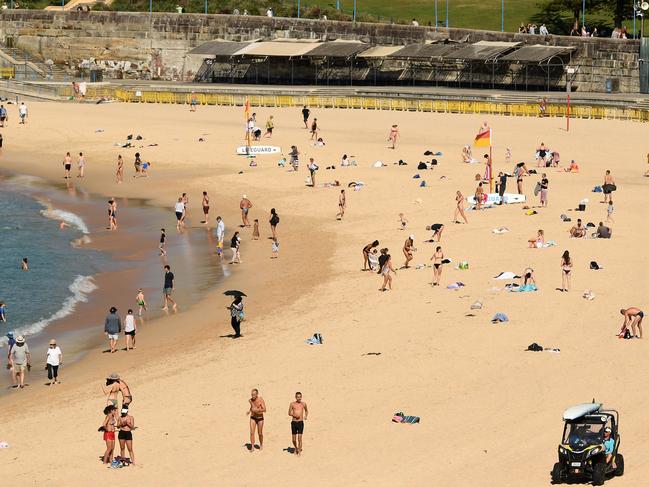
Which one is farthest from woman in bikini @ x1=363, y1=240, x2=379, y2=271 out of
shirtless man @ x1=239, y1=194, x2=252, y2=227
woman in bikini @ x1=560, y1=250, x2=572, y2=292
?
shirtless man @ x1=239, y1=194, x2=252, y2=227

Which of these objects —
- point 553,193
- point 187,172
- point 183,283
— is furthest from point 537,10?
point 183,283

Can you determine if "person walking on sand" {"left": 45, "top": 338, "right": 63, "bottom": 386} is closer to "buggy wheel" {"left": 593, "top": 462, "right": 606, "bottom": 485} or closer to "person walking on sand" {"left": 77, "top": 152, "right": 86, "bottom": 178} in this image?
"buggy wheel" {"left": 593, "top": 462, "right": 606, "bottom": 485}

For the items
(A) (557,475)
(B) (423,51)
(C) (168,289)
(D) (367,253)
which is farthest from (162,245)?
(B) (423,51)

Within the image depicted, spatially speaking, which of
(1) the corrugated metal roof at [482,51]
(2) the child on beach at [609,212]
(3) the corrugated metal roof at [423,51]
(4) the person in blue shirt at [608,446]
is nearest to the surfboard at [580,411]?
(4) the person in blue shirt at [608,446]

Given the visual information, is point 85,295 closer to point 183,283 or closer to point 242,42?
point 183,283

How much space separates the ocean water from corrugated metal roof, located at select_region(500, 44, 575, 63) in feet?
98.4

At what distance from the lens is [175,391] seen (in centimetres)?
2700

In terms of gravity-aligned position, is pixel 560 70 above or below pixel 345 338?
above

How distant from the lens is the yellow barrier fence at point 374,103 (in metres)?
65.6

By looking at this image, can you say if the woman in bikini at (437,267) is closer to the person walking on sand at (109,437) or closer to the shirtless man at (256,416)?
the shirtless man at (256,416)

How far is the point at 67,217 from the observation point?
1960 inches

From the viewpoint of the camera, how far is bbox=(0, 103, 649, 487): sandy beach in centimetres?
2234

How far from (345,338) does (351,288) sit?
552 centimetres

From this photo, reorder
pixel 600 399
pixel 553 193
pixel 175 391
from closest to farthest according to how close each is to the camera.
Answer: pixel 600 399, pixel 175 391, pixel 553 193
